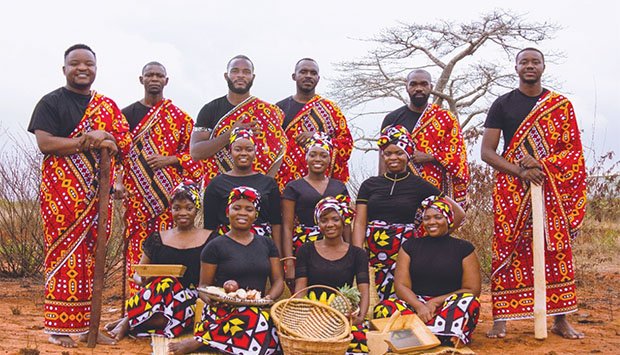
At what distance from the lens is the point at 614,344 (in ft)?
18.9

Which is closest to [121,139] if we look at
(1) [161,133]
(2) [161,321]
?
(1) [161,133]

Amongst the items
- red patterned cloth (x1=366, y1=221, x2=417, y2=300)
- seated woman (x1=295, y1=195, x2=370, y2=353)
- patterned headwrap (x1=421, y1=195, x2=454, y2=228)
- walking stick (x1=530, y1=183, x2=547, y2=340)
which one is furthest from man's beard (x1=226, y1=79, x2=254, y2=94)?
walking stick (x1=530, y1=183, x2=547, y2=340)

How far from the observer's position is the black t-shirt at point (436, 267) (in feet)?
18.0

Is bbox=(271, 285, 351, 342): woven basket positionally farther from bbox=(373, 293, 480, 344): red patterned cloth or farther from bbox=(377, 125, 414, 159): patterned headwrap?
bbox=(377, 125, 414, 159): patterned headwrap

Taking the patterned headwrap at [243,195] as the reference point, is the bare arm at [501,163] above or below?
above

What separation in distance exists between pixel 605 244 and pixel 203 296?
29.1ft

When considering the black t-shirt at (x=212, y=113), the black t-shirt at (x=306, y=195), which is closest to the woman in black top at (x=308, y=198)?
the black t-shirt at (x=306, y=195)

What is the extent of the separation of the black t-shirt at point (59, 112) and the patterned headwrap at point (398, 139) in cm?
229

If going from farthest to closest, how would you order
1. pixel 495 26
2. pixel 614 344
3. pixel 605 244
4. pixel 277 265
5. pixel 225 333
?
pixel 495 26, pixel 605 244, pixel 614 344, pixel 277 265, pixel 225 333

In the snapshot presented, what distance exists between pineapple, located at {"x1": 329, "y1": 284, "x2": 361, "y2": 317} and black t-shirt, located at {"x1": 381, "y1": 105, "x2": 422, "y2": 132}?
1.81m

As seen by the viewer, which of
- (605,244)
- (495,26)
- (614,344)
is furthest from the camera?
(495,26)

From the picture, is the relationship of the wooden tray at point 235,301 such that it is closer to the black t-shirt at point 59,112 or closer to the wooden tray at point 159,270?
the wooden tray at point 159,270

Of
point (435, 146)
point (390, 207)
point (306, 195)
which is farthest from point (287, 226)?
point (435, 146)

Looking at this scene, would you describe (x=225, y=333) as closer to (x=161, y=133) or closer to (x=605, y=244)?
(x=161, y=133)
